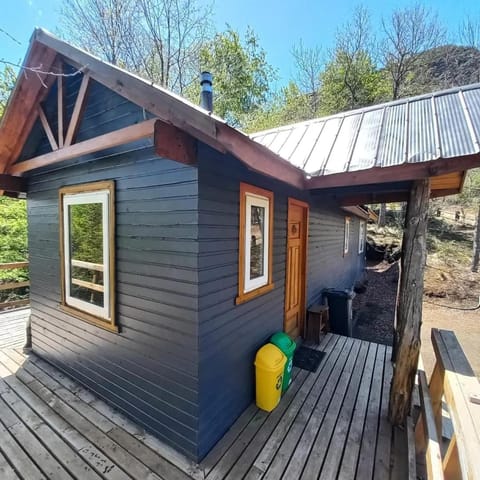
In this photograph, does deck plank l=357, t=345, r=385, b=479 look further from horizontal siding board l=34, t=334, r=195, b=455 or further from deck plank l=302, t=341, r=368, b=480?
horizontal siding board l=34, t=334, r=195, b=455

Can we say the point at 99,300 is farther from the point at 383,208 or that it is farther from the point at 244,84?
the point at 383,208

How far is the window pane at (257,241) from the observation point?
9.46 feet

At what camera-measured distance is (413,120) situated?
2.92 metres

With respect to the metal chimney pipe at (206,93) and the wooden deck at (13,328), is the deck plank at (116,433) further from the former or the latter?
the metal chimney pipe at (206,93)

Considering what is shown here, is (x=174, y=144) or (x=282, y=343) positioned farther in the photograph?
(x=282, y=343)

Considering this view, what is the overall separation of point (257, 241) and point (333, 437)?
6.67 feet

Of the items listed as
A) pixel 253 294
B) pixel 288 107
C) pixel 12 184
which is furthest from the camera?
pixel 288 107

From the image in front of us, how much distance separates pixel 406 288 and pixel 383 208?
1554 cm

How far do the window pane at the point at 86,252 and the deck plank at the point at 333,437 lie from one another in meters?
2.50

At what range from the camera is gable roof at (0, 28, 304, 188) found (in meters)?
1.70

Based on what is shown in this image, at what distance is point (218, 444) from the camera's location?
7.84 ft

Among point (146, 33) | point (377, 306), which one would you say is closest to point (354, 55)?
point (146, 33)

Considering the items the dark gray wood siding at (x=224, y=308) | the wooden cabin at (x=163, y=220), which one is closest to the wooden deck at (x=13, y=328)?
the wooden cabin at (x=163, y=220)

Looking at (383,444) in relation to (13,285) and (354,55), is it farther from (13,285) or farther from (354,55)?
(354,55)
